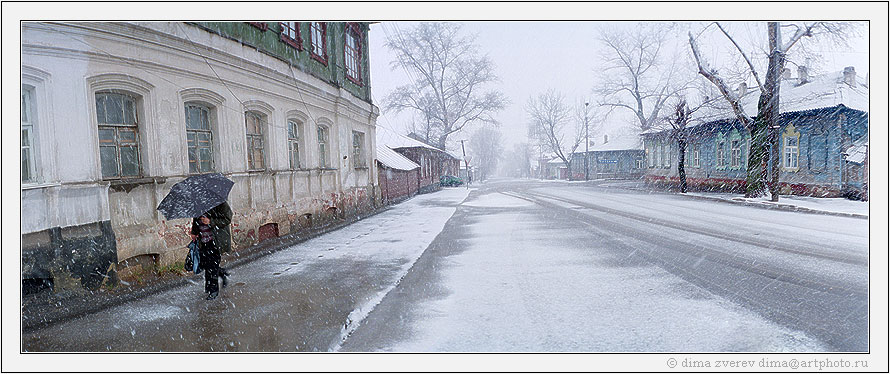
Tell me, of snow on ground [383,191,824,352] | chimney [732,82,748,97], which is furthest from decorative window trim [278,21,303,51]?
chimney [732,82,748,97]

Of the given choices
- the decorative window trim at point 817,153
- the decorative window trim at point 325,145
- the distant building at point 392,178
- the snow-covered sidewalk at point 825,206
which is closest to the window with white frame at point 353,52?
the decorative window trim at point 325,145

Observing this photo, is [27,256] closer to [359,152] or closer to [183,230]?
[183,230]

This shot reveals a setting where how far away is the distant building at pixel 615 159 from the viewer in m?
45.3

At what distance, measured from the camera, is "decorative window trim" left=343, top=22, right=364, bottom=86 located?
13.4 meters

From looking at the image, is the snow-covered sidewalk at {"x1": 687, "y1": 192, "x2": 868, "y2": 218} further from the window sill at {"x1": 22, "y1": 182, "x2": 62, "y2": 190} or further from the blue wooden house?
the window sill at {"x1": 22, "y1": 182, "x2": 62, "y2": 190}

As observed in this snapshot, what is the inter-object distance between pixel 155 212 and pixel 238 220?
1.70m

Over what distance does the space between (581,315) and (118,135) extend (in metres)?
6.54

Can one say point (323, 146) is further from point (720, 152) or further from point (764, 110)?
point (720, 152)

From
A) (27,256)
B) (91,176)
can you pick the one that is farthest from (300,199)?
(27,256)

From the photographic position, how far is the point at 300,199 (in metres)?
10.2

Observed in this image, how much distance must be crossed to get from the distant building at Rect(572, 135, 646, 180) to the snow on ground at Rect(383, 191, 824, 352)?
135 ft

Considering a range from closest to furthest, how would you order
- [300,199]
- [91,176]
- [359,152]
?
[91,176] → [300,199] → [359,152]

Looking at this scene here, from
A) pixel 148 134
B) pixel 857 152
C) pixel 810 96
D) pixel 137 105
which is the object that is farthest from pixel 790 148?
pixel 137 105

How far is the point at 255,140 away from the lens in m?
9.00
